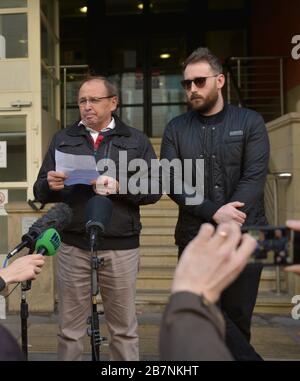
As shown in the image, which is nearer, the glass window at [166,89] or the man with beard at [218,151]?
the man with beard at [218,151]

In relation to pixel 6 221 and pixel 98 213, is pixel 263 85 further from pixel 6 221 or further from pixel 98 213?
pixel 98 213

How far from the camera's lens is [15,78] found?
623 centimetres

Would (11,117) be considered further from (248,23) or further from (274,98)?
(248,23)

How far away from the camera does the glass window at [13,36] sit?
6289 mm

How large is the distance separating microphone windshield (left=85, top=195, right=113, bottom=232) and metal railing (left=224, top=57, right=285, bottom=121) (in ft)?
21.9

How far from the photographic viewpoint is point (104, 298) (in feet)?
10.3

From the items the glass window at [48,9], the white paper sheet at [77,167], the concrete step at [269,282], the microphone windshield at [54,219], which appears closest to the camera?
the microphone windshield at [54,219]

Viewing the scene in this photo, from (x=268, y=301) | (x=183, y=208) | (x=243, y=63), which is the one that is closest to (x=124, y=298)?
(x=183, y=208)

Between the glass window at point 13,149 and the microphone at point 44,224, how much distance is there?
3772 mm

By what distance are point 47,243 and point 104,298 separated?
3.31 feet

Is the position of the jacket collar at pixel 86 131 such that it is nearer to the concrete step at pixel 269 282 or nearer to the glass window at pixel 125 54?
the concrete step at pixel 269 282

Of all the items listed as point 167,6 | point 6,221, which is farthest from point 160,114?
point 6,221
